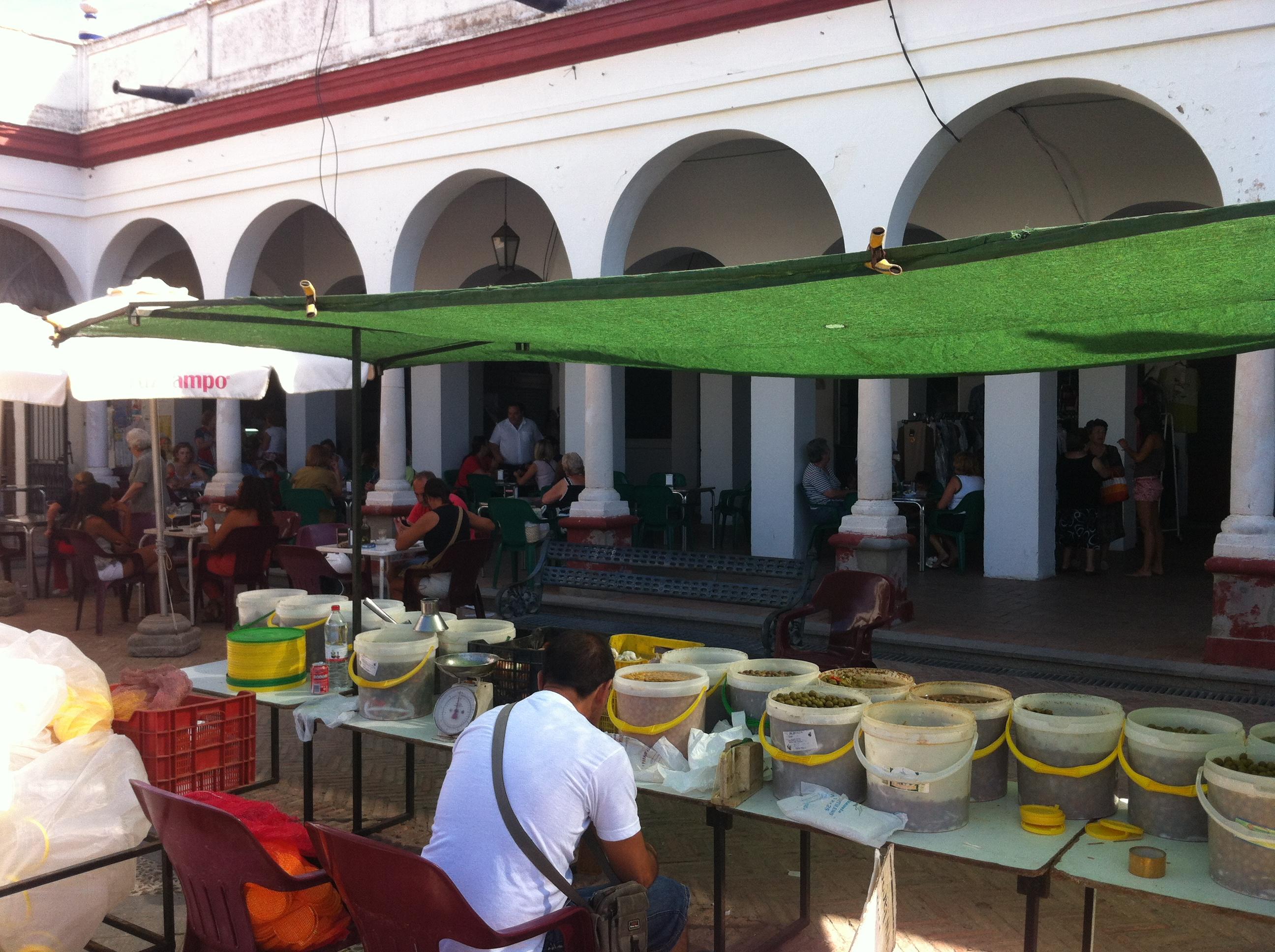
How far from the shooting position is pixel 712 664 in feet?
12.8

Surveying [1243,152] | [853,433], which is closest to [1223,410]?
[853,433]

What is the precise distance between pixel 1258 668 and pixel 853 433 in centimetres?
844

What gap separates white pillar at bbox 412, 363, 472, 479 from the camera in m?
14.0

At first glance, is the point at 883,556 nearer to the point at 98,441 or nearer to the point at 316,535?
the point at 316,535

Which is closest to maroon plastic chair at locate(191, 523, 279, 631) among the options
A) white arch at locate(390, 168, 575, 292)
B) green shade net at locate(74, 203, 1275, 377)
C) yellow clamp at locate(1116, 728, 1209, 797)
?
white arch at locate(390, 168, 575, 292)

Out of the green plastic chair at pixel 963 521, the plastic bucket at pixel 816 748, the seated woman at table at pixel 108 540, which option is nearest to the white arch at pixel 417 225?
the seated woman at table at pixel 108 540

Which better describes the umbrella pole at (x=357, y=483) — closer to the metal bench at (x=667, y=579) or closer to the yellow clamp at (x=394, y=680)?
the yellow clamp at (x=394, y=680)

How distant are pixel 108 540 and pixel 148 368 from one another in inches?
116

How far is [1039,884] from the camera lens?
2652 millimetres

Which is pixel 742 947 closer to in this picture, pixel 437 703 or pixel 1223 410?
pixel 437 703

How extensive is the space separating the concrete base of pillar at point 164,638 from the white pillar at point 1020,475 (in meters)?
6.68

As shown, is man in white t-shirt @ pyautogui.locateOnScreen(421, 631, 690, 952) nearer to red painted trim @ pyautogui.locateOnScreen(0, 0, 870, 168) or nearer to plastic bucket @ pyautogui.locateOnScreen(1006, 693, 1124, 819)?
plastic bucket @ pyautogui.locateOnScreen(1006, 693, 1124, 819)

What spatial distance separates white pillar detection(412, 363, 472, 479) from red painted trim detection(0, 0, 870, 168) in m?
3.77

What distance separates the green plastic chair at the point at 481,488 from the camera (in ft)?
38.8
